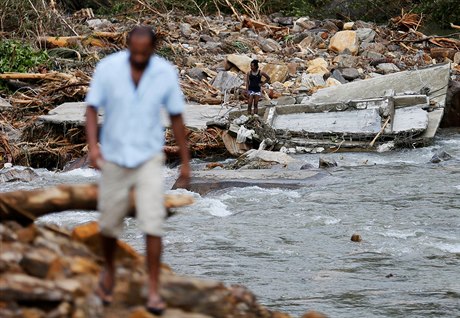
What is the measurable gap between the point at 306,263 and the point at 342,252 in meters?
0.65

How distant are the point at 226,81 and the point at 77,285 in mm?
16650

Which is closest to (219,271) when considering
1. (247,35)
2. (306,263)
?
(306,263)

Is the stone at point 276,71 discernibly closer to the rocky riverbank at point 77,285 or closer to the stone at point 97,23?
the stone at point 97,23

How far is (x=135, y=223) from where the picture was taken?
12008mm

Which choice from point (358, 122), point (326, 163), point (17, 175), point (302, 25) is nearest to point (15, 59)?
point (17, 175)

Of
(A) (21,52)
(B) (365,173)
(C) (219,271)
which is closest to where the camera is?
(C) (219,271)

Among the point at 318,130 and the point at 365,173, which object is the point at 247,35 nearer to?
the point at 318,130

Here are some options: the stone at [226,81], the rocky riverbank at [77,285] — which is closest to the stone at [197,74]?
the stone at [226,81]

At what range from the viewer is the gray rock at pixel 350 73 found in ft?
72.2

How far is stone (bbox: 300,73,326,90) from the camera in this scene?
21156 millimetres

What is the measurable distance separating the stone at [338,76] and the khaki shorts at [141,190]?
1781 centimetres

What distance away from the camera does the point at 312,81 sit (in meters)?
21.3

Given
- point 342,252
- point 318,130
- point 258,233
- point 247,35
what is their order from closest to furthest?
point 342,252, point 258,233, point 318,130, point 247,35

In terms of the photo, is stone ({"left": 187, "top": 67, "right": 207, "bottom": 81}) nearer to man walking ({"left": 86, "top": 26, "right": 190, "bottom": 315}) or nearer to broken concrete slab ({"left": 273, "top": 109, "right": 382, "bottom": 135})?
broken concrete slab ({"left": 273, "top": 109, "right": 382, "bottom": 135})
